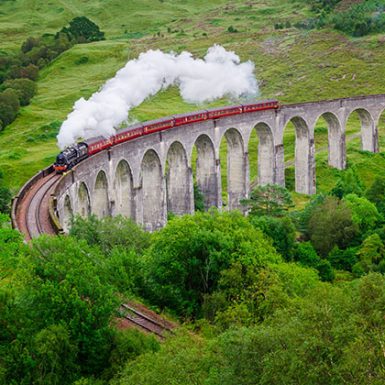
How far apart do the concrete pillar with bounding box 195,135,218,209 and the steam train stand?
11.5ft

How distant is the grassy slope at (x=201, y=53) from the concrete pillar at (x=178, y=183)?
687 inches

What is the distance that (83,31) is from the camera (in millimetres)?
149625

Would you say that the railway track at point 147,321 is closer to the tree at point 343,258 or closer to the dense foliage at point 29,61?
the tree at point 343,258

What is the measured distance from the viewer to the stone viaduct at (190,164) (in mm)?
53344

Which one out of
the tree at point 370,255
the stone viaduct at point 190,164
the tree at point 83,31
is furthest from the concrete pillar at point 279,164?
the tree at point 83,31

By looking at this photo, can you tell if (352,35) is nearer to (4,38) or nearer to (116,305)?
(4,38)

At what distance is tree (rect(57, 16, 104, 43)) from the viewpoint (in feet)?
479

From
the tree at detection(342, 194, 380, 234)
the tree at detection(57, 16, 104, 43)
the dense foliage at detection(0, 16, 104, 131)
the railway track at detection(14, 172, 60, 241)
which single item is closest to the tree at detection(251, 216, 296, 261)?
the tree at detection(342, 194, 380, 234)

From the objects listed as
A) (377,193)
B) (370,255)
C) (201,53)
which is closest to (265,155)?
(377,193)

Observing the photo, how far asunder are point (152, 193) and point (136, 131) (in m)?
7.43

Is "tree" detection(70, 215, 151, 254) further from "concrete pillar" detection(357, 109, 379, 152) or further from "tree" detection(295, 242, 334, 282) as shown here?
"concrete pillar" detection(357, 109, 379, 152)

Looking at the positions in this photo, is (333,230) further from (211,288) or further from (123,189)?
(211,288)

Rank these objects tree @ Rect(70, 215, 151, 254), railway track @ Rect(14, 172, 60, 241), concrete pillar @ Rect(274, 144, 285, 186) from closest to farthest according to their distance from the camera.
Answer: railway track @ Rect(14, 172, 60, 241), tree @ Rect(70, 215, 151, 254), concrete pillar @ Rect(274, 144, 285, 186)

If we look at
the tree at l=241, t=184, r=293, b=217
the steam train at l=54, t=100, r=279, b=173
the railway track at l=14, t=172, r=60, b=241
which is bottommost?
the tree at l=241, t=184, r=293, b=217
